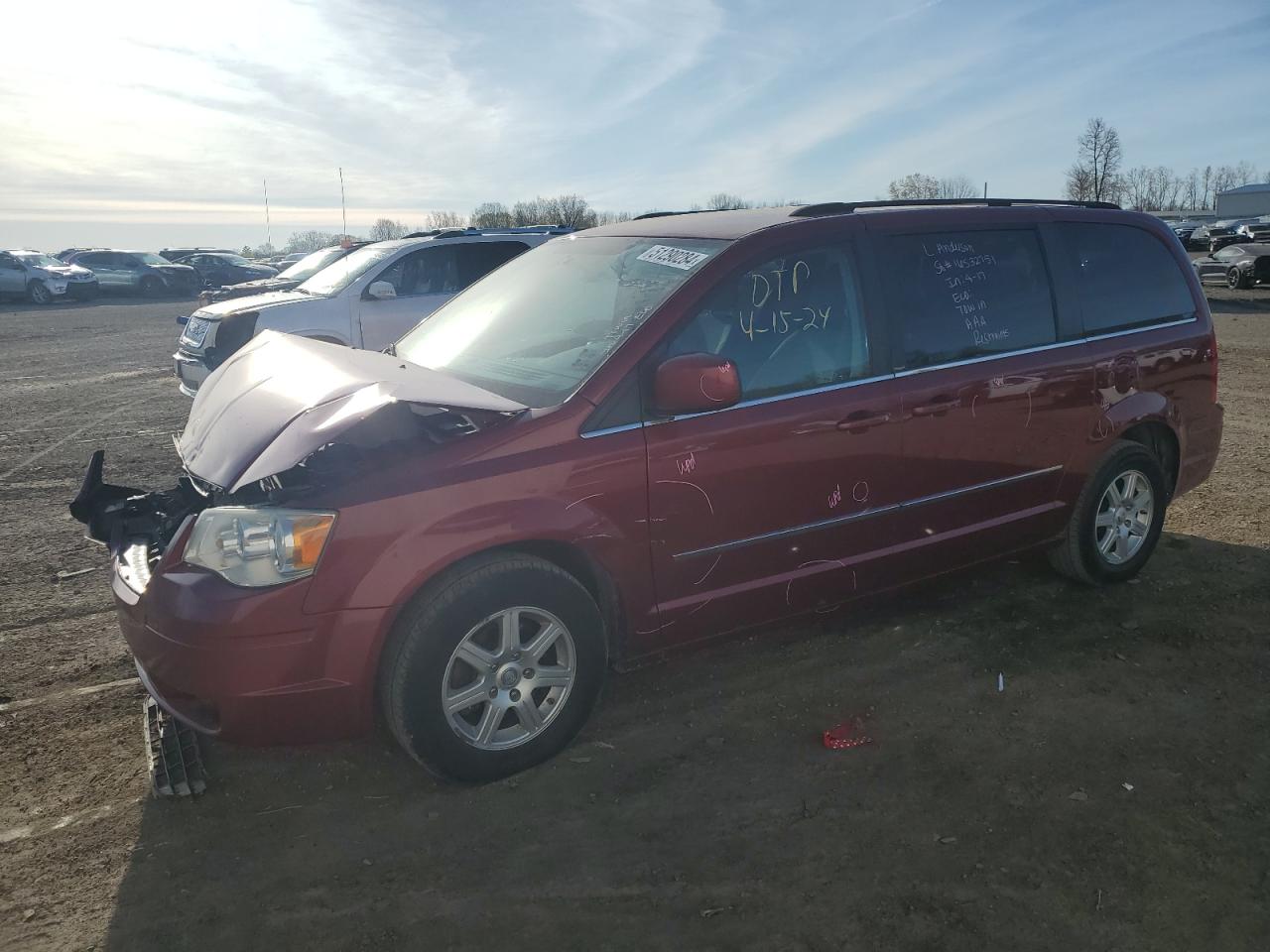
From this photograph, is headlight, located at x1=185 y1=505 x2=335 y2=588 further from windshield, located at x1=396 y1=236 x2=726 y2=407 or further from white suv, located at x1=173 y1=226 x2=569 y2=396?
white suv, located at x1=173 y1=226 x2=569 y2=396

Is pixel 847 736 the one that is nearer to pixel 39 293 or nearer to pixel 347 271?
pixel 347 271

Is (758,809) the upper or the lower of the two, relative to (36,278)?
lower

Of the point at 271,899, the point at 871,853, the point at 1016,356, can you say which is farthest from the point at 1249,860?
the point at 271,899

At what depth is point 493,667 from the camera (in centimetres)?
314

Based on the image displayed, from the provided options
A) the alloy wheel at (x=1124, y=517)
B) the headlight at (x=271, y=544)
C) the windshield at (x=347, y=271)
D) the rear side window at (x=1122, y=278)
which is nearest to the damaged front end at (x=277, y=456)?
the headlight at (x=271, y=544)

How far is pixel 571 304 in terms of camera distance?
394 cm

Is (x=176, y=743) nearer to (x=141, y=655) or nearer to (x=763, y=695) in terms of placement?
(x=141, y=655)

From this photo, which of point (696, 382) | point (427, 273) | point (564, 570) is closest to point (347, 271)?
point (427, 273)

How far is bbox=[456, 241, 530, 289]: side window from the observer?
10.2 meters

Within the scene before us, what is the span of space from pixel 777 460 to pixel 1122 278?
2.44 metres

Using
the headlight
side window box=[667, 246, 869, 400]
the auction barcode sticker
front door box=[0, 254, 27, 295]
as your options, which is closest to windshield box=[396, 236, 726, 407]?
the auction barcode sticker

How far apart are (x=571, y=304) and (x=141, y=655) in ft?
6.83

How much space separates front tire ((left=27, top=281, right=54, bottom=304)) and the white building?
8036cm

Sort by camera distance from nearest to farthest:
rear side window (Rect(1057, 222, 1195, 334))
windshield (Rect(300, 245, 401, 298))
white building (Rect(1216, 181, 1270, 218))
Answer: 1. rear side window (Rect(1057, 222, 1195, 334))
2. windshield (Rect(300, 245, 401, 298))
3. white building (Rect(1216, 181, 1270, 218))
